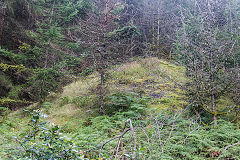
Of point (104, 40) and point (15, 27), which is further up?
point (15, 27)

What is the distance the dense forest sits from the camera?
2967 millimetres

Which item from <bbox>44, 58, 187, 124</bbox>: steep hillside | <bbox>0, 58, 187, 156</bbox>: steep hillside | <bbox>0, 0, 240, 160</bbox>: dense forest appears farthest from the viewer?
<bbox>44, 58, 187, 124</bbox>: steep hillside

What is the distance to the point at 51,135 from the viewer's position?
1954mm

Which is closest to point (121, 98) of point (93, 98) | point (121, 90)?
point (121, 90)

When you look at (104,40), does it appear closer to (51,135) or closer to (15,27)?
(51,135)

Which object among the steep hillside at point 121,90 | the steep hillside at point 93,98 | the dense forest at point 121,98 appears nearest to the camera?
the dense forest at point 121,98

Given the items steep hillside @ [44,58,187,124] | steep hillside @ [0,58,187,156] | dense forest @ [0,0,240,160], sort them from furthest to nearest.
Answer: steep hillside @ [44,58,187,124] < steep hillside @ [0,58,187,156] < dense forest @ [0,0,240,160]

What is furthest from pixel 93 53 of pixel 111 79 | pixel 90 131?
pixel 90 131

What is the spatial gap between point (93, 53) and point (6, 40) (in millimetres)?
6808

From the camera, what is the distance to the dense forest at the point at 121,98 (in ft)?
9.73

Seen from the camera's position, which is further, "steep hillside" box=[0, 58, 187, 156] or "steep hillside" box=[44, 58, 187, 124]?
"steep hillside" box=[44, 58, 187, 124]

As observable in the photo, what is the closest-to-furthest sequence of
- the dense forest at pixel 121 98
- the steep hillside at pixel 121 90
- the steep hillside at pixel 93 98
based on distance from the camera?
the dense forest at pixel 121 98, the steep hillside at pixel 93 98, the steep hillside at pixel 121 90

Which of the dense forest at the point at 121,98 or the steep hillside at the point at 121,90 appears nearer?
the dense forest at the point at 121,98

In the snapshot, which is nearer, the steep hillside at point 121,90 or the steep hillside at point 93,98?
the steep hillside at point 93,98
